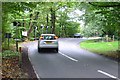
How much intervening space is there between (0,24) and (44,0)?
12.9 ft

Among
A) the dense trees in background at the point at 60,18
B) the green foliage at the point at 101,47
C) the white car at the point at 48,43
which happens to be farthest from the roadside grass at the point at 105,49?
the white car at the point at 48,43

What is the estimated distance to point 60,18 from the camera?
74.9m

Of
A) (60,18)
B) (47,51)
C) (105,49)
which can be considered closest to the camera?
(47,51)

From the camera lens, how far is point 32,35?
58.6m

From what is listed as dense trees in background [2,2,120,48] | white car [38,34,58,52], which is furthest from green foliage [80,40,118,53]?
white car [38,34,58,52]

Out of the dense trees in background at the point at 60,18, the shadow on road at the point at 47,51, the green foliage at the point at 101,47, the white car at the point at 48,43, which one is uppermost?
the dense trees in background at the point at 60,18

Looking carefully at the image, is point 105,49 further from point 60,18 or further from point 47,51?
point 60,18

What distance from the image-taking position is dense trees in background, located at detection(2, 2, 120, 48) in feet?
74.7

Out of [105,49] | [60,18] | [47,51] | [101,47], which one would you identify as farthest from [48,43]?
[60,18]

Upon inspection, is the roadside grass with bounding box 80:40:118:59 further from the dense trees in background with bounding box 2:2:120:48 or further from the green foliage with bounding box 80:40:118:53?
the dense trees in background with bounding box 2:2:120:48

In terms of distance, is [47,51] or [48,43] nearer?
[48,43]

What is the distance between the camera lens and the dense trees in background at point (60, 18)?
22.8 metres

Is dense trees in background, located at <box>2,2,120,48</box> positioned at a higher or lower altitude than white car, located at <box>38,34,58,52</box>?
higher

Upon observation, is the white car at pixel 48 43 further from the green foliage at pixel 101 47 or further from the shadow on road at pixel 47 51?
the green foliage at pixel 101 47
